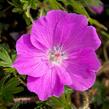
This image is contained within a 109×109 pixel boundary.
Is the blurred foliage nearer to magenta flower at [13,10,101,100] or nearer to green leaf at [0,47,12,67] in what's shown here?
green leaf at [0,47,12,67]

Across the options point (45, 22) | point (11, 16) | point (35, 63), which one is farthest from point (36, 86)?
point (11, 16)

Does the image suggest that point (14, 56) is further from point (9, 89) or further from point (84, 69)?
point (84, 69)

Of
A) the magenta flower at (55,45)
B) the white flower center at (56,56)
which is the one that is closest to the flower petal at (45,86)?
the magenta flower at (55,45)

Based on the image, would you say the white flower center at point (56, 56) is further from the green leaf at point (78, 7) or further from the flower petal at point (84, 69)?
the green leaf at point (78, 7)

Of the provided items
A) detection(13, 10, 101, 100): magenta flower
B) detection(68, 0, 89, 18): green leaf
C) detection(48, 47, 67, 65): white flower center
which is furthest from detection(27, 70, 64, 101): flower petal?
detection(68, 0, 89, 18): green leaf

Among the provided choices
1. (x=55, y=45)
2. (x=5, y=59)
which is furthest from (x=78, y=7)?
(x=5, y=59)

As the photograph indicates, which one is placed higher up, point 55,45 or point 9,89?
point 55,45

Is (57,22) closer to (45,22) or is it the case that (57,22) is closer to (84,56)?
(45,22)
